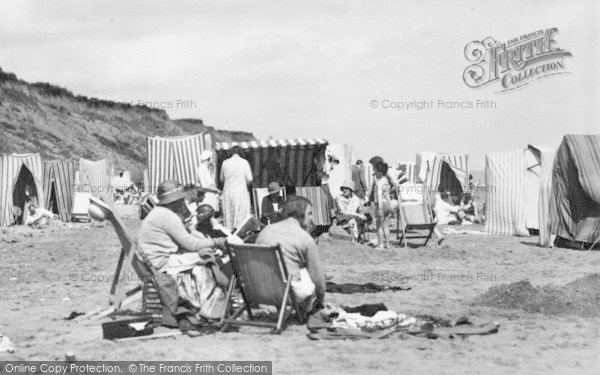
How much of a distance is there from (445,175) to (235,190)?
12630 mm

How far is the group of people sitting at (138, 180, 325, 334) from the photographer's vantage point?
630cm

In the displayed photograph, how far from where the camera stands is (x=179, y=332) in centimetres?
598

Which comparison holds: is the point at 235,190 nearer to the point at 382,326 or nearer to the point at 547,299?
the point at 547,299

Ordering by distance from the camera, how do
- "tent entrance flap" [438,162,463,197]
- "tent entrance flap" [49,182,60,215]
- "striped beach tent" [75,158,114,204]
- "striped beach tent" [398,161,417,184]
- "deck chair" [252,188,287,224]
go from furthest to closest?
1. "striped beach tent" [398,161,417,184]
2. "striped beach tent" [75,158,114,204]
3. "tent entrance flap" [49,182,60,215]
4. "tent entrance flap" [438,162,463,197]
5. "deck chair" [252,188,287,224]

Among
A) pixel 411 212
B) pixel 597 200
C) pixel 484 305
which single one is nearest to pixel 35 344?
pixel 484 305

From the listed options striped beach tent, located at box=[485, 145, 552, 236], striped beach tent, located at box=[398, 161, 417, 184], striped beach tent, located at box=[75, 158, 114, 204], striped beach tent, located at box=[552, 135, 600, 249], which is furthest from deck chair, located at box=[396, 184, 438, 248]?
striped beach tent, located at box=[75, 158, 114, 204]

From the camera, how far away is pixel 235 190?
11.7 meters

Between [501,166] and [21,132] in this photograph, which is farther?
[21,132]

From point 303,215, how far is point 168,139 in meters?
12.7

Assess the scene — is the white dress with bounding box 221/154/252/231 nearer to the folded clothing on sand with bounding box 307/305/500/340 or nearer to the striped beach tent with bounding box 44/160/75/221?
the folded clothing on sand with bounding box 307/305/500/340

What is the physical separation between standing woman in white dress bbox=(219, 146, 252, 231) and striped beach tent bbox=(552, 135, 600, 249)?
508 cm

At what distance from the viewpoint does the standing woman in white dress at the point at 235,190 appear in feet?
38.4

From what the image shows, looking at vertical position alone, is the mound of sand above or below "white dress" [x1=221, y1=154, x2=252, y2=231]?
below

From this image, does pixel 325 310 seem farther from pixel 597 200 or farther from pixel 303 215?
pixel 597 200
